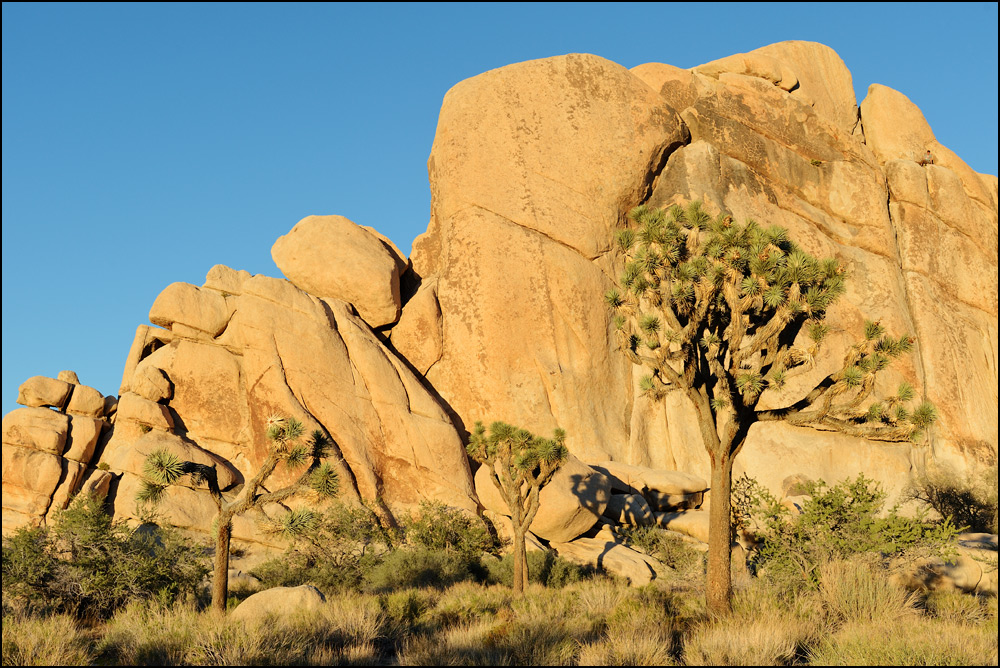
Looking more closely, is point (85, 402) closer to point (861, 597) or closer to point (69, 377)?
point (69, 377)

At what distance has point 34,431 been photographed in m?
23.7

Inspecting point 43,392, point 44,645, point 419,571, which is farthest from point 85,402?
point 44,645

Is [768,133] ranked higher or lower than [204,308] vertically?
higher

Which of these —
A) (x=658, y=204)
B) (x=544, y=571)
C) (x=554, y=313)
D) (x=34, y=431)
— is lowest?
(x=544, y=571)

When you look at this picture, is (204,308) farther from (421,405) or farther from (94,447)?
(421,405)

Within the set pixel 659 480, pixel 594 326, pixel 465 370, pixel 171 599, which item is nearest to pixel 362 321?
pixel 465 370

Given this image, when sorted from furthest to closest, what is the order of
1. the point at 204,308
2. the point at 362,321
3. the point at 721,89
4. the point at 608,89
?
1. the point at 721,89
2. the point at 608,89
3. the point at 362,321
4. the point at 204,308

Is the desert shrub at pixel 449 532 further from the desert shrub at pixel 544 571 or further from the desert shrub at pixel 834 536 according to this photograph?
the desert shrub at pixel 834 536

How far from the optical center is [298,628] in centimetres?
1116

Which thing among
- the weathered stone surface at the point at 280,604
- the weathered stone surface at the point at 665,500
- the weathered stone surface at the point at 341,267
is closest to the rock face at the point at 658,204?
the weathered stone surface at the point at 341,267

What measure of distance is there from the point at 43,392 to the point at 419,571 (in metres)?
13.9

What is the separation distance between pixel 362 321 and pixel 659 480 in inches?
467

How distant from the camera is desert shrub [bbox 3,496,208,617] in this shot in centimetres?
1388

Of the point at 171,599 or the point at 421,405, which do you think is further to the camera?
the point at 421,405
